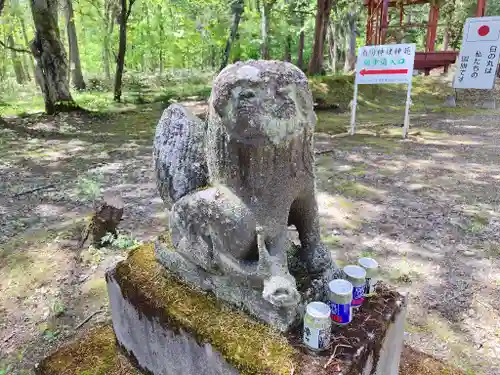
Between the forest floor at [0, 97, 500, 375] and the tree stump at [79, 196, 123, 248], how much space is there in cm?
12

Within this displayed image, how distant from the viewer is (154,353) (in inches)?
66.7

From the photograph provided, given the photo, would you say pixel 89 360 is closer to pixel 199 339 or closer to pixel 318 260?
pixel 199 339

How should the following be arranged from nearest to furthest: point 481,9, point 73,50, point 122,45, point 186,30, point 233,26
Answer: point 481,9, point 122,45, point 233,26, point 73,50, point 186,30

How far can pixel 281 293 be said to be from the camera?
1.29 m

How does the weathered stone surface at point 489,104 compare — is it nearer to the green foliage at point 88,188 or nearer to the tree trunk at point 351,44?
the tree trunk at point 351,44

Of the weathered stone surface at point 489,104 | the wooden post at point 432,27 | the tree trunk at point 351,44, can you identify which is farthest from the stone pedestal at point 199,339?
the tree trunk at point 351,44

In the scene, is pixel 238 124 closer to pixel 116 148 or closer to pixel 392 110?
pixel 116 148

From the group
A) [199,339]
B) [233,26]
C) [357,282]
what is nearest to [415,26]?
[233,26]

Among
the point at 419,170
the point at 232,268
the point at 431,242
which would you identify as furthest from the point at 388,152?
the point at 232,268

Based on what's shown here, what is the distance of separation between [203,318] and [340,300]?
0.52 meters

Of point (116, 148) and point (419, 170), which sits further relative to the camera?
point (116, 148)

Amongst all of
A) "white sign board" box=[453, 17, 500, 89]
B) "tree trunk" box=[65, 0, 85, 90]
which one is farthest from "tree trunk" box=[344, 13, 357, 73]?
"tree trunk" box=[65, 0, 85, 90]

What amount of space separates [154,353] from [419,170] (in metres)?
4.67

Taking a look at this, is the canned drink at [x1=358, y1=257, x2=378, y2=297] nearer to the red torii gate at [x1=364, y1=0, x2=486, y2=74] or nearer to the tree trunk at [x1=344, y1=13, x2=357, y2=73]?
the red torii gate at [x1=364, y1=0, x2=486, y2=74]
